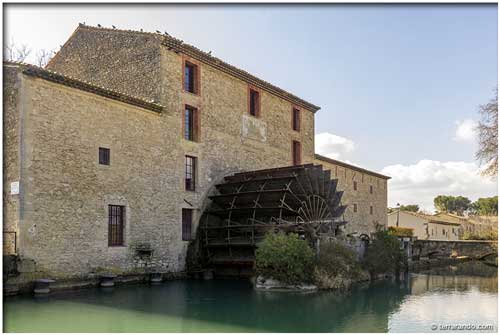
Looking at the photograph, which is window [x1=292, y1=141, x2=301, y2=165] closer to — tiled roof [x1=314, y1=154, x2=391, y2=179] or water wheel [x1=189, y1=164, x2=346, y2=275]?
tiled roof [x1=314, y1=154, x2=391, y2=179]

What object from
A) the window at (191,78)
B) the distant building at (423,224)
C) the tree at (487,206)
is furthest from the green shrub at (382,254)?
the tree at (487,206)

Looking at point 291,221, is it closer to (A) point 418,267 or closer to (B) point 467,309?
(B) point 467,309

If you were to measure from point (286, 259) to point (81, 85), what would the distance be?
721 centimetres

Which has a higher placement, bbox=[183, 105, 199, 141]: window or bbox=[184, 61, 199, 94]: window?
bbox=[184, 61, 199, 94]: window

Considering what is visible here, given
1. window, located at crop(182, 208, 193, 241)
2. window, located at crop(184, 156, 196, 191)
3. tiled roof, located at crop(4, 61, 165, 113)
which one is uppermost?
tiled roof, located at crop(4, 61, 165, 113)

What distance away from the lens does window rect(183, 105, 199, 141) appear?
18.0 metres

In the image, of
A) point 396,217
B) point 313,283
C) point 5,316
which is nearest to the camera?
point 5,316

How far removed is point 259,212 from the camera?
17.2 metres

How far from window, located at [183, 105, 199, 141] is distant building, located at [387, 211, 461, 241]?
93.4 ft

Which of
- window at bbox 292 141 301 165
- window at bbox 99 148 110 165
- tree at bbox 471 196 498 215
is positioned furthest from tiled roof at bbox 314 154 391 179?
tree at bbox 471 196 498 215

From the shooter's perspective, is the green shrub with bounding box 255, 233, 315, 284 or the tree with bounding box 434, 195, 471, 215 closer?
the green shrub with bounding box 255, 233, 315, 284

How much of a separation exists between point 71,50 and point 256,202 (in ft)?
A: 30.2

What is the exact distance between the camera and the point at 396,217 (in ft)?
149

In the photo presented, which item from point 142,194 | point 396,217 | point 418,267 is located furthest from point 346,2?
point 396,217
